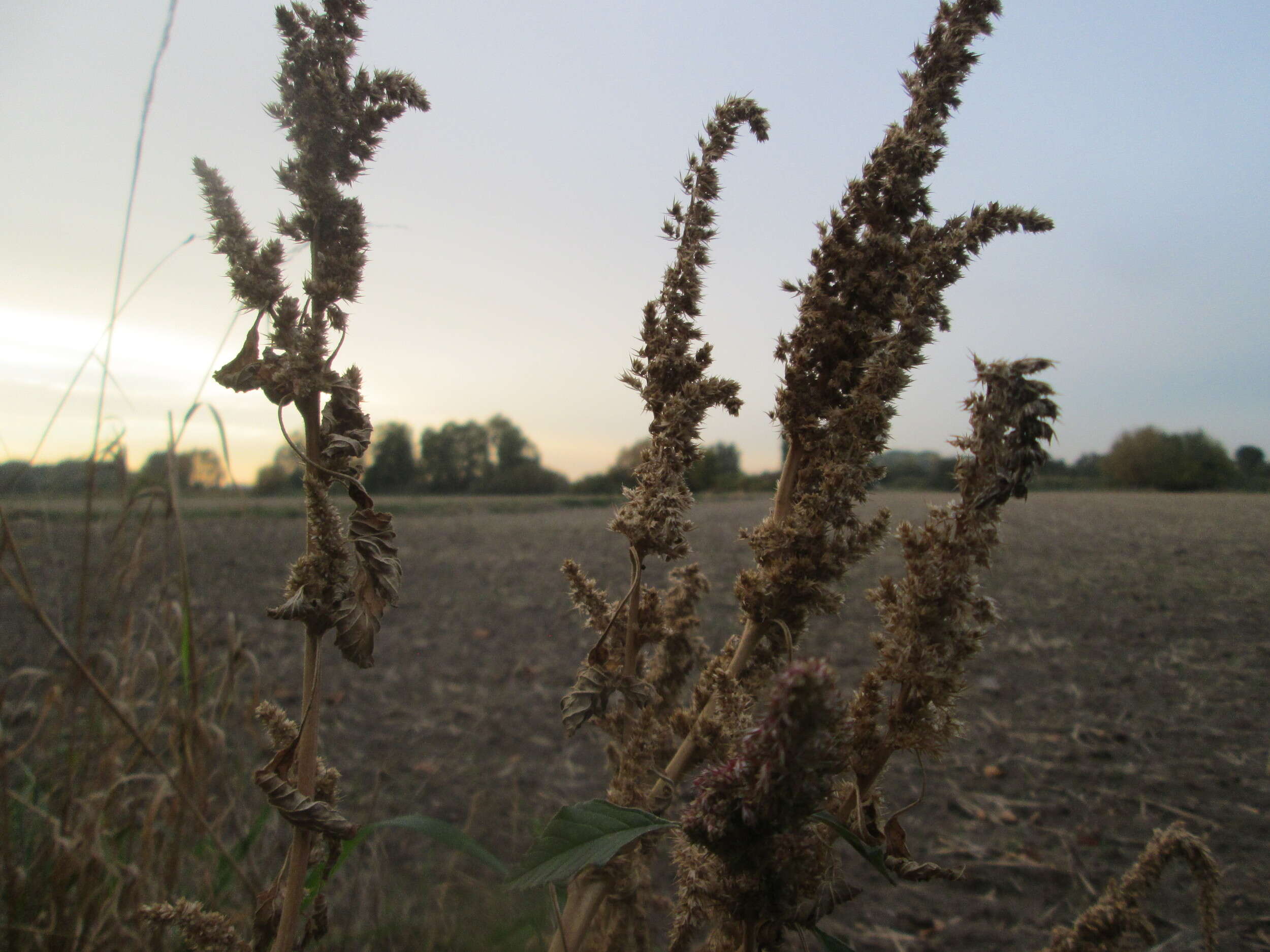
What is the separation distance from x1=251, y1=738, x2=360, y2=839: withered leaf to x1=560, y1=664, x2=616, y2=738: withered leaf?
0.20 m

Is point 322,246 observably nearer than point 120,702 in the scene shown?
Yes

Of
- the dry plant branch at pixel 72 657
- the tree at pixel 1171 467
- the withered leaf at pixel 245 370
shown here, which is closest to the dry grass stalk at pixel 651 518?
the withered leaf at pixel 245 370

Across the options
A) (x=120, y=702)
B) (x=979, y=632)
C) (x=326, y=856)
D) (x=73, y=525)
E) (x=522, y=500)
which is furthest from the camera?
(x=522, y=500)

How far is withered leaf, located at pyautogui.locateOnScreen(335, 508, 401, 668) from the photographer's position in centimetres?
60

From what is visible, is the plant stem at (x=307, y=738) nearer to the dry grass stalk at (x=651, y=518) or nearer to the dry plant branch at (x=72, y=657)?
the dry grass stalk at (x=651, y=518)

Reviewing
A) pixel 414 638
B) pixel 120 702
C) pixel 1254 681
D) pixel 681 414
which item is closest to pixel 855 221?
pixel 681 414

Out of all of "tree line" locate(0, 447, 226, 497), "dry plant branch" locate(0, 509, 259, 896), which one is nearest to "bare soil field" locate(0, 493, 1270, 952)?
"tree line" locate(0, 447, 226, 497)

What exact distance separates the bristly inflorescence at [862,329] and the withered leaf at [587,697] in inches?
6.3

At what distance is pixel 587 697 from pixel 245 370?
43cm

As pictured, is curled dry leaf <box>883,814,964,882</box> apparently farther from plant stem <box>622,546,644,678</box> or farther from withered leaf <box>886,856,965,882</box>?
plant stem <box>622,546,644,678</box>

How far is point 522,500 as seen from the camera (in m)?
13.6

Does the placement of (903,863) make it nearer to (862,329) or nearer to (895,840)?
(895,840)

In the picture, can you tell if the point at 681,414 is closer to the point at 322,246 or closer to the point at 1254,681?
the point at 322,246

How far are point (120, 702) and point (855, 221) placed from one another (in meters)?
2.53
